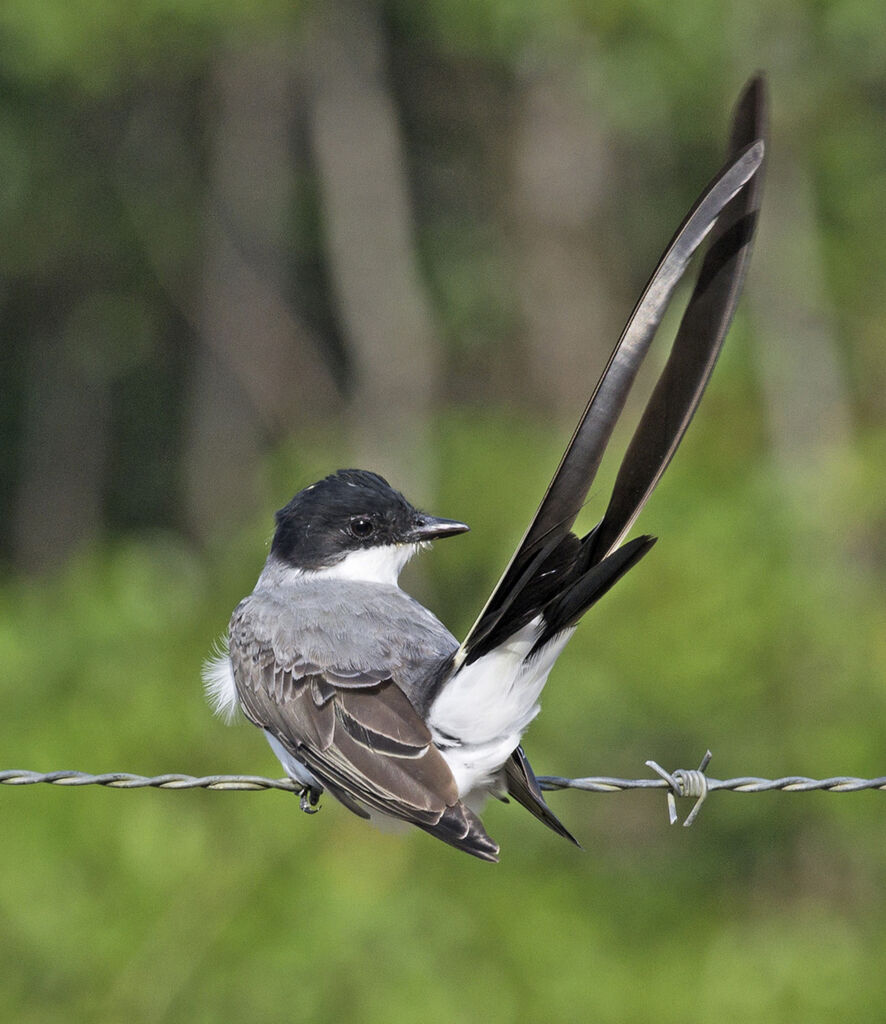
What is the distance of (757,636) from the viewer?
798cm

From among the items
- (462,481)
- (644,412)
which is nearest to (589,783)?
(644,412)

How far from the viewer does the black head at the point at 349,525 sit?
487 cm

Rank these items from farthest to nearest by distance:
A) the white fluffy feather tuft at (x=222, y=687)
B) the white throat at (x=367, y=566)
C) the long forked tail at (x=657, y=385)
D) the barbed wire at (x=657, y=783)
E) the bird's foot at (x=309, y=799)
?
the white throat at (x=367, y=566)
the white fluffy feather tuft at (x=222, y=687)
the bird's foot at (x=309, y=799)
the barbed wire at (x=657, y=783)
the long forked tail at (x=657, y=385)

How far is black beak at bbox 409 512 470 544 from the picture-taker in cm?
488

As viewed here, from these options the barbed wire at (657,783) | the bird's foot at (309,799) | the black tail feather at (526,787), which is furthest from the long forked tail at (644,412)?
the bird's foot at (309,799)

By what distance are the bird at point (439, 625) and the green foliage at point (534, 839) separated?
239cm

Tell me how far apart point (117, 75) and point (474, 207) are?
14.7 feet

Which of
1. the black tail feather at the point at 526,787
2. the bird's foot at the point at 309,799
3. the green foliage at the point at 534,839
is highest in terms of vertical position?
the black tail feather at the point at 526,787

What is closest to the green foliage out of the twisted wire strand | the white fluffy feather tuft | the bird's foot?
the white fluffy feather tuft

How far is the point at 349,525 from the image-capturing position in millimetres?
4879

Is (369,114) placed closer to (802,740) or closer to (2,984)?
(802,740)

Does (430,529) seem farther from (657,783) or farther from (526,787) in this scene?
(657,783)

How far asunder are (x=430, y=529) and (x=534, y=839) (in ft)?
10.9

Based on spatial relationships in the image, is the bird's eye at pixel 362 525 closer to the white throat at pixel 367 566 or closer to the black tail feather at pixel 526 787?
the white throat at pixel 367 566
